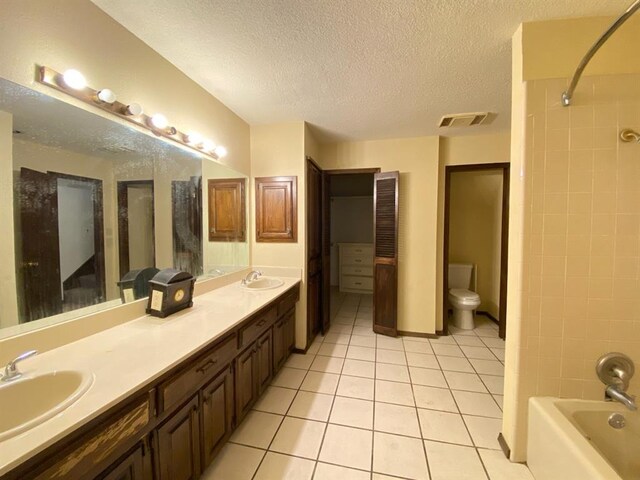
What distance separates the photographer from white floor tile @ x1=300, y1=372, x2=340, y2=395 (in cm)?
208

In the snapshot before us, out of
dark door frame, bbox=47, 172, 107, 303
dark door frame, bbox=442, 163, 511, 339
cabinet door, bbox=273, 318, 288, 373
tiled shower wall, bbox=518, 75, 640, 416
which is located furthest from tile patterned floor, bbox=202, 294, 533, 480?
dark door frame, bbox=47, 172, 107, 303

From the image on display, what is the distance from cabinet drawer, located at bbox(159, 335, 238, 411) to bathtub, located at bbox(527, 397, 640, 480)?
1.61 meters

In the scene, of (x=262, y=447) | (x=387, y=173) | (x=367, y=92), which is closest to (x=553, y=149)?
(x=367, y=92)

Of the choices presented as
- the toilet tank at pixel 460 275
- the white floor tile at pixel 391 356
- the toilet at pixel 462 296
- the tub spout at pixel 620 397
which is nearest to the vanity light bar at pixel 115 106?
the white floor tile at pixel 391 356

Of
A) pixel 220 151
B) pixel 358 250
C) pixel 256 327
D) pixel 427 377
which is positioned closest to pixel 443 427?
pixel 427 377

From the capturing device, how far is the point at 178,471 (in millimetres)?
1122

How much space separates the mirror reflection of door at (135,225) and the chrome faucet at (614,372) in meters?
2.58

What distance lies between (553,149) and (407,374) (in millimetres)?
1968

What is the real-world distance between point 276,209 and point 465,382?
2300 millimetres

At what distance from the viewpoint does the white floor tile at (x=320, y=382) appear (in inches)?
81.8

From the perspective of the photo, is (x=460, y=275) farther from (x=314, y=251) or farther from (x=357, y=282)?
(x=314, y=251)

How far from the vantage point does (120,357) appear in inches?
42.2

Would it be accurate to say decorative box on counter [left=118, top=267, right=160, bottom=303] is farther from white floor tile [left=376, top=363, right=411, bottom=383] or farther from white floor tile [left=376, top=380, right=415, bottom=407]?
white floor tile [left=376, top=363, right=411, bottom=383]

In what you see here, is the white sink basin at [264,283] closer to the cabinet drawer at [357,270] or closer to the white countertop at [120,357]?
the white countertop at [120,357]
